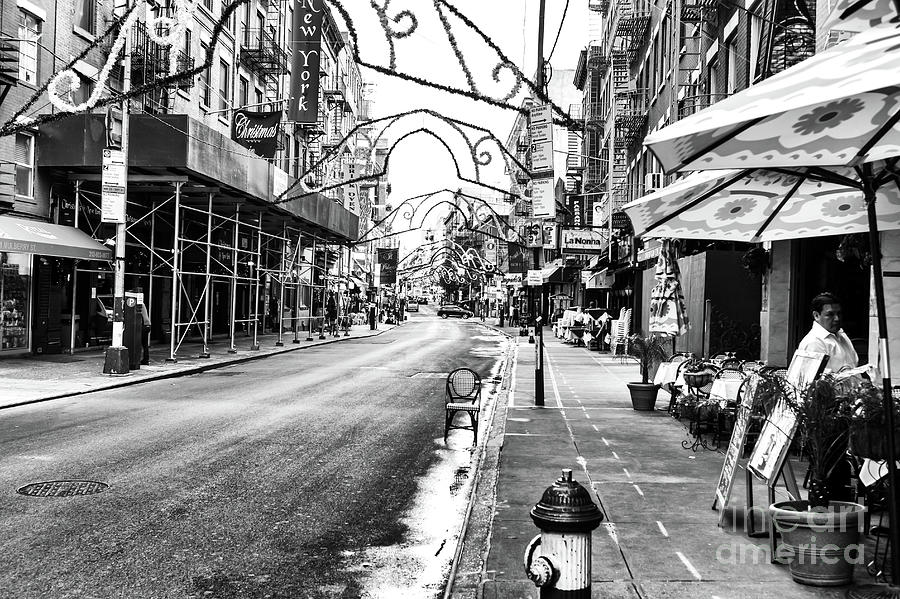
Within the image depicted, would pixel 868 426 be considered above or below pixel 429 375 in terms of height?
above

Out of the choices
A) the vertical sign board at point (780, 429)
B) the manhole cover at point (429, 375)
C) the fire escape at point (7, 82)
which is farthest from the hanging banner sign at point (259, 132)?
the vertical sign board at point (780, 429)

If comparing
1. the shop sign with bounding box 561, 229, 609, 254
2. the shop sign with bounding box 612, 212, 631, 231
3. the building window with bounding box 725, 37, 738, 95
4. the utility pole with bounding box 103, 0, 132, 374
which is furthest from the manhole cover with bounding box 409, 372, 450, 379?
the shop sign with bounding box 612, 212, 631, 231

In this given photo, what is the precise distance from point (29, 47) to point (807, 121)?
71.4 feet

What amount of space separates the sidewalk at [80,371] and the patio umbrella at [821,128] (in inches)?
502

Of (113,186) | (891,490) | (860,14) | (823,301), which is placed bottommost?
(891,490)

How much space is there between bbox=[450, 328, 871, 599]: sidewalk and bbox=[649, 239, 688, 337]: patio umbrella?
2.27 m

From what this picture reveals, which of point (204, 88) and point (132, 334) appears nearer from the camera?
point (132, 334)

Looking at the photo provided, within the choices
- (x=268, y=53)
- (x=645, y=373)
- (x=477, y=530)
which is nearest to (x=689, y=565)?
(x=477, y=530)

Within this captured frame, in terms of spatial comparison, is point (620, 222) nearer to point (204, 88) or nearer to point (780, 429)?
point (204, 88)

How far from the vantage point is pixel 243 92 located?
37.4 m

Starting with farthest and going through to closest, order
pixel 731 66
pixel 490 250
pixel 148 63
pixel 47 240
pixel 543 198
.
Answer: pixel 490 250 → pixel 148 63 → pixel 47 240 → pixel 731 66 → pixel 543 198

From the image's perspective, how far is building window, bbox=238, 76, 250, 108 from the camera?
36828 mm

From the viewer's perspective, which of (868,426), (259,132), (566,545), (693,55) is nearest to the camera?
(566,545)

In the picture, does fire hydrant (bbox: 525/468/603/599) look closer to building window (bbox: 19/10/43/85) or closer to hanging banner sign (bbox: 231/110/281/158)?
building window (bbox: 19/10/43/85)
